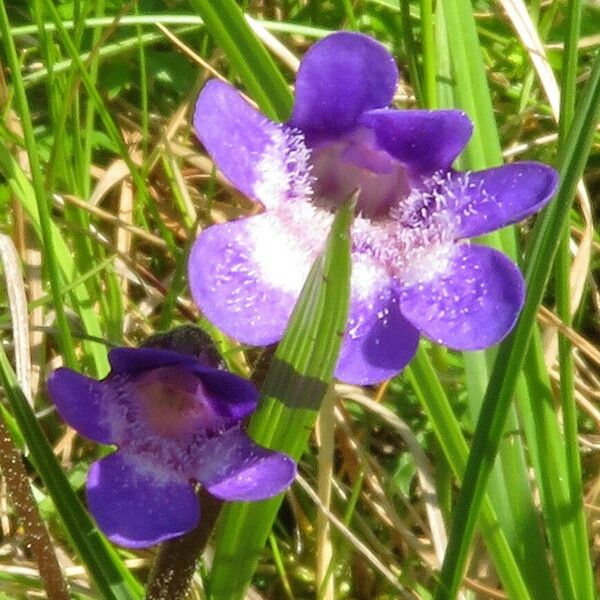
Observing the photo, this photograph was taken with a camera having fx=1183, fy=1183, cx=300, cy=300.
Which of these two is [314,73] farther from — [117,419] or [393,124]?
[117,419]

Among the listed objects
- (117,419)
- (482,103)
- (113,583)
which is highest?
(482,103)

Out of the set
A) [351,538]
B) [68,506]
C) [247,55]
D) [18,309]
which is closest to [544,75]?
[247,55]

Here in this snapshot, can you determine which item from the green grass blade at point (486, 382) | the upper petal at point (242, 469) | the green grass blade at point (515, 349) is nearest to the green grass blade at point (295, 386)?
the upper petal at point (242, 469)

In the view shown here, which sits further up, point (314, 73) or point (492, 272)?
point (314, 73)

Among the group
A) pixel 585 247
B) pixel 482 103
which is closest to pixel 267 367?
pixel 482 103

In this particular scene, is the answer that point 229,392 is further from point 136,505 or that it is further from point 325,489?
point 325,489
